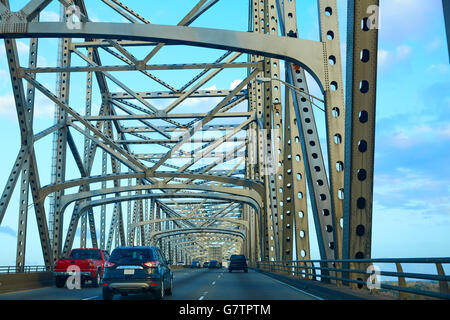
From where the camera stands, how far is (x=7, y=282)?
699 inches

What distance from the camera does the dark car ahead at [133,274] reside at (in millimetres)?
13070

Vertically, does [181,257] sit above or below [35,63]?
below

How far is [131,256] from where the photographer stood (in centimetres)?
1360

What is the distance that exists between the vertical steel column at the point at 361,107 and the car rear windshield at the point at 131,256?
5.37m

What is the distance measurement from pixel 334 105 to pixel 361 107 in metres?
3.29

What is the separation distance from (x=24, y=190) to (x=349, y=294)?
2175 centimetres

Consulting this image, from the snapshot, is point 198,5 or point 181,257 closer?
point 198,5

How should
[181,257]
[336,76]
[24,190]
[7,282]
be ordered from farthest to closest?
[181,257] < [24,190] < [7,282] < [336,76]

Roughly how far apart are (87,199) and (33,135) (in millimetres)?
13467

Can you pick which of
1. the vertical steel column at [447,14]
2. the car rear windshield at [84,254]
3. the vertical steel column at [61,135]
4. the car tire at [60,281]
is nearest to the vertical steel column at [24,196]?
the vertical steel column at [61,135]
